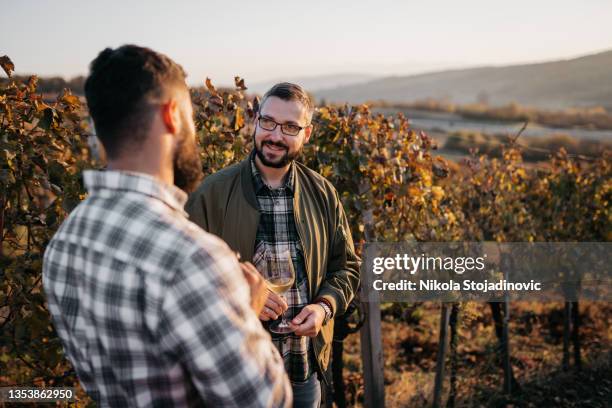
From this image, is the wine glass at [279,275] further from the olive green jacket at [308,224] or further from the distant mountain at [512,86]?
the distant mountain at [512,86]

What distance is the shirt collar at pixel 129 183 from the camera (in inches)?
53.7

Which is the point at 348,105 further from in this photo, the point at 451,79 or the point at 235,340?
the point at 451,79

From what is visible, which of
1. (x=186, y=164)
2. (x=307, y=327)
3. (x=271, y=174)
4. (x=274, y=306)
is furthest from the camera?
(x=271, y=174)

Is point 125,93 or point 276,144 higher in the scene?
point 125,93

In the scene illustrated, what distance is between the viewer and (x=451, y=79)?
401ft

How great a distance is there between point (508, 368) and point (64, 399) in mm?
3605

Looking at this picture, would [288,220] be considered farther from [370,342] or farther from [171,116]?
[370,342]

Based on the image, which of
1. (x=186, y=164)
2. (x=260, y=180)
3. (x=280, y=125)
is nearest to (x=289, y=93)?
(x=280, y=125)

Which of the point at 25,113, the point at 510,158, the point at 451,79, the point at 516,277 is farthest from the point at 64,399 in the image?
the point at 451,79

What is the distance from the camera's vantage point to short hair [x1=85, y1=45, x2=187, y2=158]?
4.52 ft

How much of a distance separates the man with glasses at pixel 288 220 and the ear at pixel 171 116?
1145 mm

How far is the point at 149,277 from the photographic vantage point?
1.25 meters

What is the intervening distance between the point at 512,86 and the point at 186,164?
113m

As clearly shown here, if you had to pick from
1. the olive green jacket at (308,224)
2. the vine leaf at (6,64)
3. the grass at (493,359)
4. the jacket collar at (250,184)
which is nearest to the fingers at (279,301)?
the olive green jacket at (308,224)
